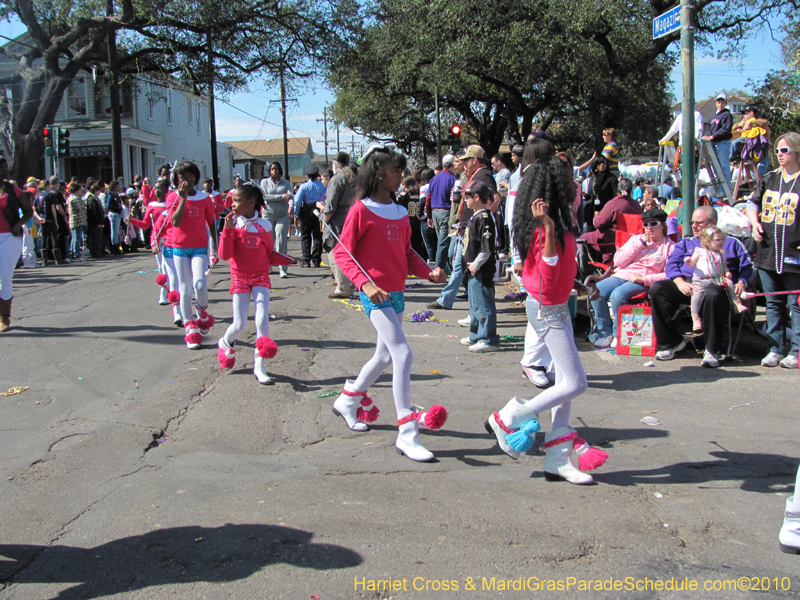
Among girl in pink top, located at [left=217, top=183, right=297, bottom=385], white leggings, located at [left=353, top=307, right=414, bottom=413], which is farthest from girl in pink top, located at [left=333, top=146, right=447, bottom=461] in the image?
girl in pink top, located at [left=217, top=183, right=297, bottom=385]

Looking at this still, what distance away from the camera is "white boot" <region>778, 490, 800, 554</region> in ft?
10.3

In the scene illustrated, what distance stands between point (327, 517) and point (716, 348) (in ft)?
15.4

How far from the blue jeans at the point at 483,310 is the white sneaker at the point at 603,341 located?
114 cm

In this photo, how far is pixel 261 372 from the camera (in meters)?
6.12

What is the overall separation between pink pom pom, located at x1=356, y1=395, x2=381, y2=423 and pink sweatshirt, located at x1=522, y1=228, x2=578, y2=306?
146 centimetres

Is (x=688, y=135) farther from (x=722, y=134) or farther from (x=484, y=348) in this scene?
(x=484, y=348)

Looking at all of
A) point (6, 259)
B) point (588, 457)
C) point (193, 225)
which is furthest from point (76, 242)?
point (588, 457)

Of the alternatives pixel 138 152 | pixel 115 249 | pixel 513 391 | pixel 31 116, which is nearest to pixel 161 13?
pixel 31 116

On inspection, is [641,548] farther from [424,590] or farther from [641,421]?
[641,421]

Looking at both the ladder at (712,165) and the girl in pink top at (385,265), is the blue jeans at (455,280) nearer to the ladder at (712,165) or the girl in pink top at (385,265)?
the girl in pink top at (385,265)

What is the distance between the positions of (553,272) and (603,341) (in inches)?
144

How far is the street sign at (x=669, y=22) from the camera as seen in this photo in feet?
25.2

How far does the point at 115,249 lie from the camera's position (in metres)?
18.7

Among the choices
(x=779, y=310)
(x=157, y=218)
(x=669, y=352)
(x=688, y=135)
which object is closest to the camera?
(x=779, y=310)
